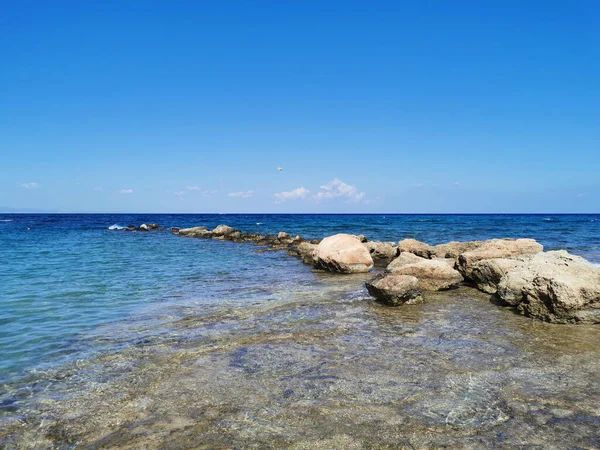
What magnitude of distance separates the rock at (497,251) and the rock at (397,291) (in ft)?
13.1

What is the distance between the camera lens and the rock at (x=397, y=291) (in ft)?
32.9

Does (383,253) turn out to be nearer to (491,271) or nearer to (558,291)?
(491,271)

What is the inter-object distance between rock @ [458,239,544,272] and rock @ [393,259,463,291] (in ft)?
3.83

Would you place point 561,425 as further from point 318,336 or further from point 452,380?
point 318,336

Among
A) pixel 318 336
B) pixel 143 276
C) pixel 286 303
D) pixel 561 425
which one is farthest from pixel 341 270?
pixel 561 425

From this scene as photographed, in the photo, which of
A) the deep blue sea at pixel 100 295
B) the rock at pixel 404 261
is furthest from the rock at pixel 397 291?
the deep blue sea at pixel 100 295

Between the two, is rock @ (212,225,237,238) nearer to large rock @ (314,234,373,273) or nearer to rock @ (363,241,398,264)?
rock @ (363,241,398,264)

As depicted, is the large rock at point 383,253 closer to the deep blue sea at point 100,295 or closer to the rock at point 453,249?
the rock at point 453,249

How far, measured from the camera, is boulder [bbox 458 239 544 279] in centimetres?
1332

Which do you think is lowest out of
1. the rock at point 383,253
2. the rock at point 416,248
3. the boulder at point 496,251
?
the rock at point 383,253

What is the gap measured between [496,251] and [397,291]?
18.8 feet

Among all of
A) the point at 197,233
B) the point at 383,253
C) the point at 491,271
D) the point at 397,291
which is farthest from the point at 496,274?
the point at 197,233

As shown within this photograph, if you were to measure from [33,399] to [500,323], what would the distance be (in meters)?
8.47

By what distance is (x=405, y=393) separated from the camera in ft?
16.3
